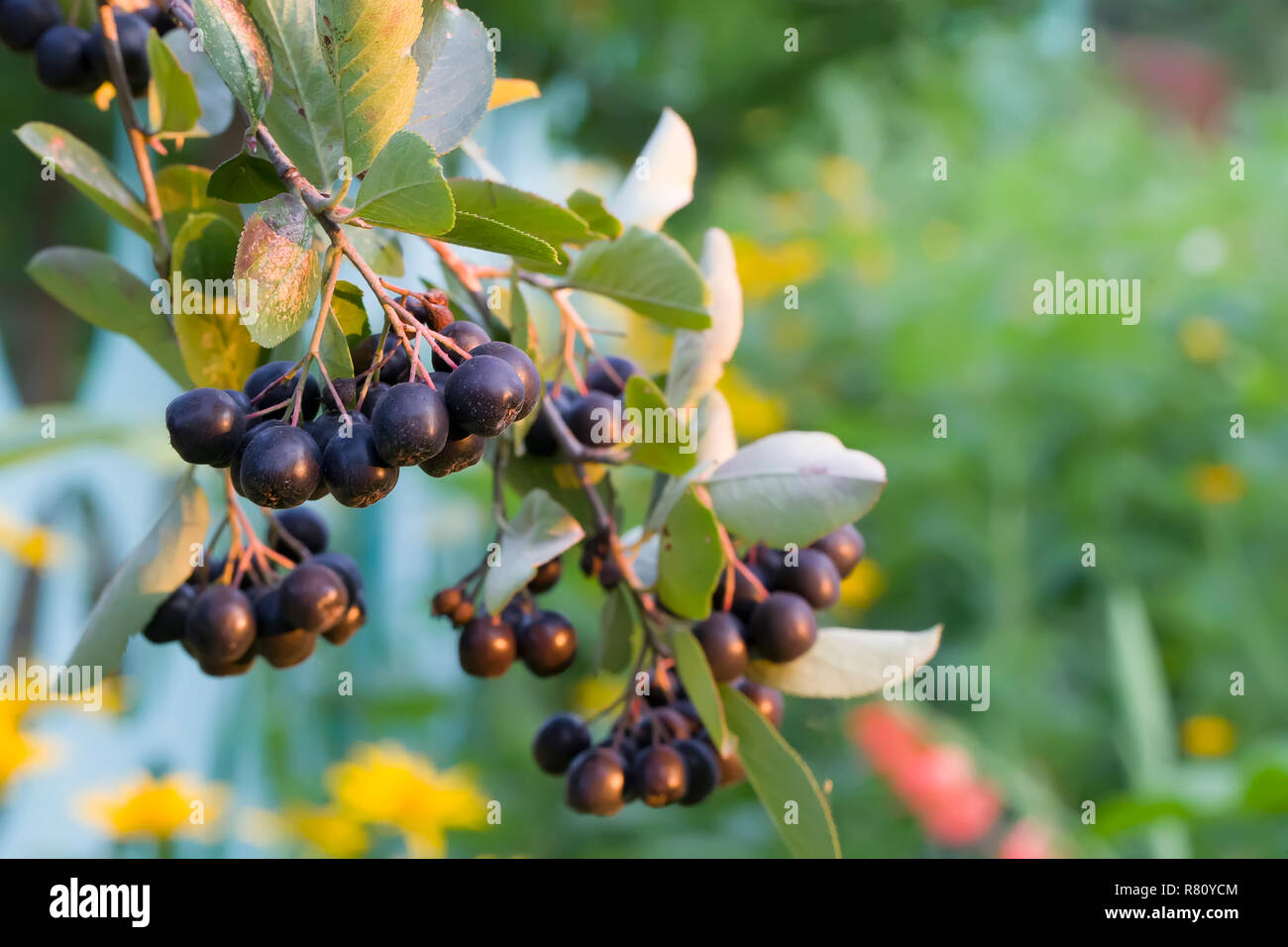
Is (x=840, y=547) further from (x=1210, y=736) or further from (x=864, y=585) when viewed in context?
(x=1210, y=736)

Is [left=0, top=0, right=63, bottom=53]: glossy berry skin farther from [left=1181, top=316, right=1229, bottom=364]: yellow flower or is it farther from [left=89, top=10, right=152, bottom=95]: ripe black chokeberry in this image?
[left=1181, top=316, right=1229, bottom=364]: yellow flower

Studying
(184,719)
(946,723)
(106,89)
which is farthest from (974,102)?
(106,89)

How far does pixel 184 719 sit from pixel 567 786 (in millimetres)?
1579

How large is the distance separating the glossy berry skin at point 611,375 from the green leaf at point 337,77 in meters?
0.26

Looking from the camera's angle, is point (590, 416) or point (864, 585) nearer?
point (590, 416)

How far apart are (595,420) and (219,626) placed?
218 millimetres

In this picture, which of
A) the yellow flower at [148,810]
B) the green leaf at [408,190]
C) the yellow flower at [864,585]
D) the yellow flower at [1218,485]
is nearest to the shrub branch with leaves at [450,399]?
the green leaf at [408,190]

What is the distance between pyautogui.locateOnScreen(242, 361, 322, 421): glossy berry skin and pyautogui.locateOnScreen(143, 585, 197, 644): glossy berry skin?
0.17m

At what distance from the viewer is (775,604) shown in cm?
60

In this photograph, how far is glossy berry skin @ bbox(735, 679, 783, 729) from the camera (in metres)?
0.64

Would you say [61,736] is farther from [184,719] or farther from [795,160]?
[795,160]

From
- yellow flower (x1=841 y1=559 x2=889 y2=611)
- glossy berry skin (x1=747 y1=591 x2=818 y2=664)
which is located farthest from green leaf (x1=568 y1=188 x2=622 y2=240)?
yellow flower (x1=841 y1=559 x2=889 y2=611)

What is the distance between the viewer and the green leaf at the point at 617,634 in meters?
0.65

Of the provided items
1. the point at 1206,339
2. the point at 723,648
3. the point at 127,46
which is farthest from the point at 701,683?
the point at 1206,339
